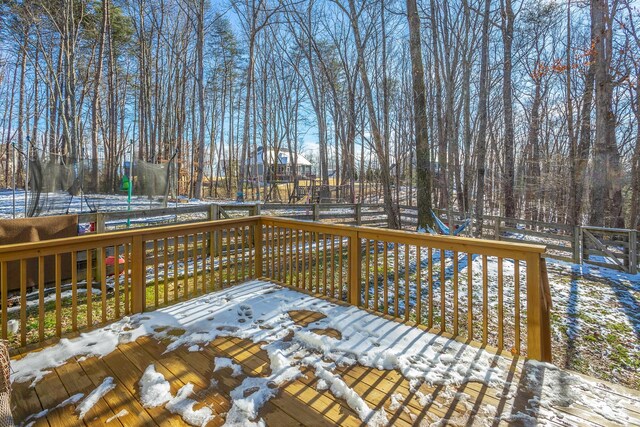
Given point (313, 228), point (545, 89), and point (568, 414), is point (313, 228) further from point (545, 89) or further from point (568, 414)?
point (545, 89)

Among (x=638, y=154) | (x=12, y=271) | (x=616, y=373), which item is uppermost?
(x=638, y=154)

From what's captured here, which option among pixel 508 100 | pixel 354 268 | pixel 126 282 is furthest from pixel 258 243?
pixel 508 100

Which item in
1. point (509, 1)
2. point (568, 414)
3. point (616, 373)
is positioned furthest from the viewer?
point (509, 1)

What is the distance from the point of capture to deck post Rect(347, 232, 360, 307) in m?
3.07

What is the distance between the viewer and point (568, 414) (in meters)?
1.63

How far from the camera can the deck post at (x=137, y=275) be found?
2.84 metres

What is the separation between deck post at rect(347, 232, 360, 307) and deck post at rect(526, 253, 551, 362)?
1.38 metres

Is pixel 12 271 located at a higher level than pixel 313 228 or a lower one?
lower

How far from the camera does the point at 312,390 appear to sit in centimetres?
184

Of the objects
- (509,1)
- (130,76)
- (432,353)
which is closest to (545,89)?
(509,1)

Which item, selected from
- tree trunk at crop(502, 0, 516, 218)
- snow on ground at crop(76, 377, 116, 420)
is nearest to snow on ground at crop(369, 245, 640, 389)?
snow on ground at crop(76, 377, 116, 420)

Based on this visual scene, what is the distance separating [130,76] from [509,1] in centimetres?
1713

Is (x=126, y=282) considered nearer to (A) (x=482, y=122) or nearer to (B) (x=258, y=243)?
(B) (x=258, y=243)

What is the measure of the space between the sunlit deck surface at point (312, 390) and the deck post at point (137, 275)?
1.70 feet
